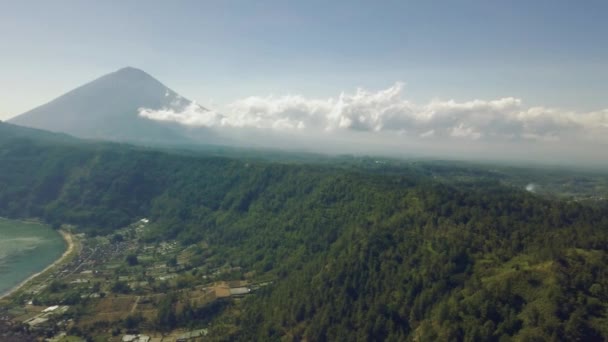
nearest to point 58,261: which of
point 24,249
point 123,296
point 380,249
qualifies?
point 24,249

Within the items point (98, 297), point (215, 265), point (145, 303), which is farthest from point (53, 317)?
point (215, 265)

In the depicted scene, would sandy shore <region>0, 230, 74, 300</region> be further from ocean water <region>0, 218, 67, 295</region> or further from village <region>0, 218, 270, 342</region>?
village <region>0, 218, 270, 342</region>

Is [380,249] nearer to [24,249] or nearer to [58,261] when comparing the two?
[58,261]

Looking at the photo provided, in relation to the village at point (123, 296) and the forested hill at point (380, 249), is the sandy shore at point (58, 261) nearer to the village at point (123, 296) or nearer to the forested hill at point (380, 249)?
the village at point (123, 296)

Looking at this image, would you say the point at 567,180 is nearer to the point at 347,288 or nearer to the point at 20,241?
the point at 347,288

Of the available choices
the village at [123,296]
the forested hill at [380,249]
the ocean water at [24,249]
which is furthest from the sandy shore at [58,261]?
the forested hill at [380,249]
